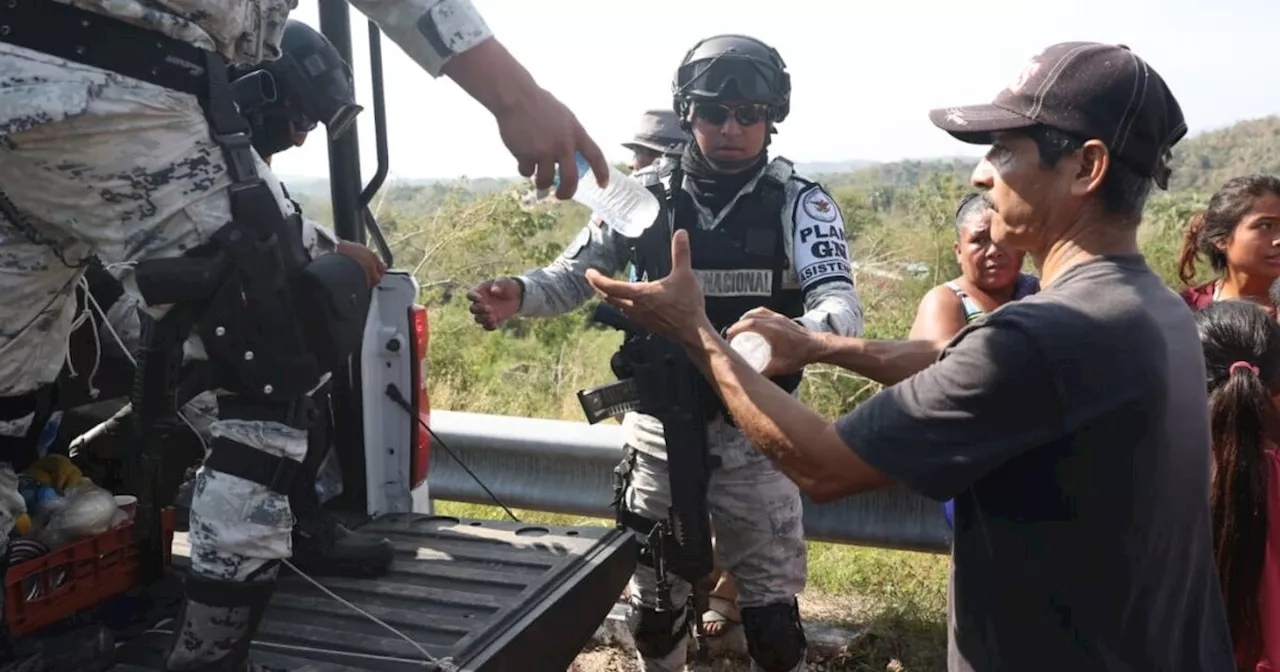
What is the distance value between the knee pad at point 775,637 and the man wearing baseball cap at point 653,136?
2.86 meters

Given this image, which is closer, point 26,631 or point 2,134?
point 2,134

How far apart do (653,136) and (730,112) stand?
7.76 feet

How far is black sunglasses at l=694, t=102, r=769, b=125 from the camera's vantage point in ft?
11.5

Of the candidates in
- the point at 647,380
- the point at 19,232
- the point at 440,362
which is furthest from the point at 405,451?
the point at 440,362

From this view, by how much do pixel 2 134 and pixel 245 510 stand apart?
0.79m

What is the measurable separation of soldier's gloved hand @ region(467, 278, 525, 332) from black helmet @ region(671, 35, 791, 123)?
79 centimetres

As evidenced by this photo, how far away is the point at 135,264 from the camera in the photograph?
2.07m

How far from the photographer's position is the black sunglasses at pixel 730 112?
3.49 metres

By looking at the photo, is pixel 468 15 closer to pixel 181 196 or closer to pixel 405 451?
pixel 181 196

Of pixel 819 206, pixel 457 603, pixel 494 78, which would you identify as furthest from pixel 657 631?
pixel 494 78

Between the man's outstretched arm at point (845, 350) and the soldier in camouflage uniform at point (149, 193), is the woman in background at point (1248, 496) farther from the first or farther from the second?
the soldier in camouflage uniform at point (149, 193)

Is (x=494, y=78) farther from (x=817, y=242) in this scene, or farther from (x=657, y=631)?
(x=657, y=631)

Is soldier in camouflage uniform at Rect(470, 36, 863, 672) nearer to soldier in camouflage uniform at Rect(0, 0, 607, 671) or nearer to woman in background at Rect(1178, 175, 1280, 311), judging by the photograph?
soldier in camouflage uniform at Rect(0, 0, 607, 671)

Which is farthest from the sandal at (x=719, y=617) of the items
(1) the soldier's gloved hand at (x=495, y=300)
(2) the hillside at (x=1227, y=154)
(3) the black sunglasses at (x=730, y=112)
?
(2) the hillside at (x=1227, y=154)
